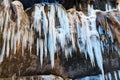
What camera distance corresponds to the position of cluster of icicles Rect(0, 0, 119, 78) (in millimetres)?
5320

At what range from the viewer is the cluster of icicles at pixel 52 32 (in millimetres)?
5320

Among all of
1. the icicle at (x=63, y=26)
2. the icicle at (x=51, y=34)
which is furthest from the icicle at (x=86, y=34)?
the icicle at (x=51, y=34)

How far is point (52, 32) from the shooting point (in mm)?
5414

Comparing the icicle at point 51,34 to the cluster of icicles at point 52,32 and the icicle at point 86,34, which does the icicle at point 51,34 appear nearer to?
the cluster of icicles at point 52,32

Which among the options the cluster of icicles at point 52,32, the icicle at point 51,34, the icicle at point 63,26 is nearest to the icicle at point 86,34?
the cluster of icicles at point 52,32

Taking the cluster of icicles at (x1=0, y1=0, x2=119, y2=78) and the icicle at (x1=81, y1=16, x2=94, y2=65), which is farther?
the icicle at (x1=81, y1=16, x2=94, y2=65)

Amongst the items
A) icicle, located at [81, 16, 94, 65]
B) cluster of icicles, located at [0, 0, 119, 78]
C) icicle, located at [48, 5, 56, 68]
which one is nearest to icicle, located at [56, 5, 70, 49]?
cluster of icicles, located at [0, 0, 119, 78]

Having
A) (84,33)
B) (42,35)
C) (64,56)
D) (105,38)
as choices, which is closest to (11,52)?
(42,35)

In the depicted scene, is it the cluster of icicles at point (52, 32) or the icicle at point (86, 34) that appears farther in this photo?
the icicle at point (86, 34)

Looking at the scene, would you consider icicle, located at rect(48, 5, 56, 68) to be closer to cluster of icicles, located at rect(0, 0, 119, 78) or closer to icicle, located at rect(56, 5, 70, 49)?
cluster of icicles, located at rect(0, 0, 119, 78)

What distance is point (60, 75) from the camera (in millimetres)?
5840

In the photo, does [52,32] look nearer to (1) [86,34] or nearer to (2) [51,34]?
(2) [51,34]

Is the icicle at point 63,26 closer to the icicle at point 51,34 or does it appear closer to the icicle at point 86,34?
the icicle at point 51,34

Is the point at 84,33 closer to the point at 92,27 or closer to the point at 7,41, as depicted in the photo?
the point at 92,27
